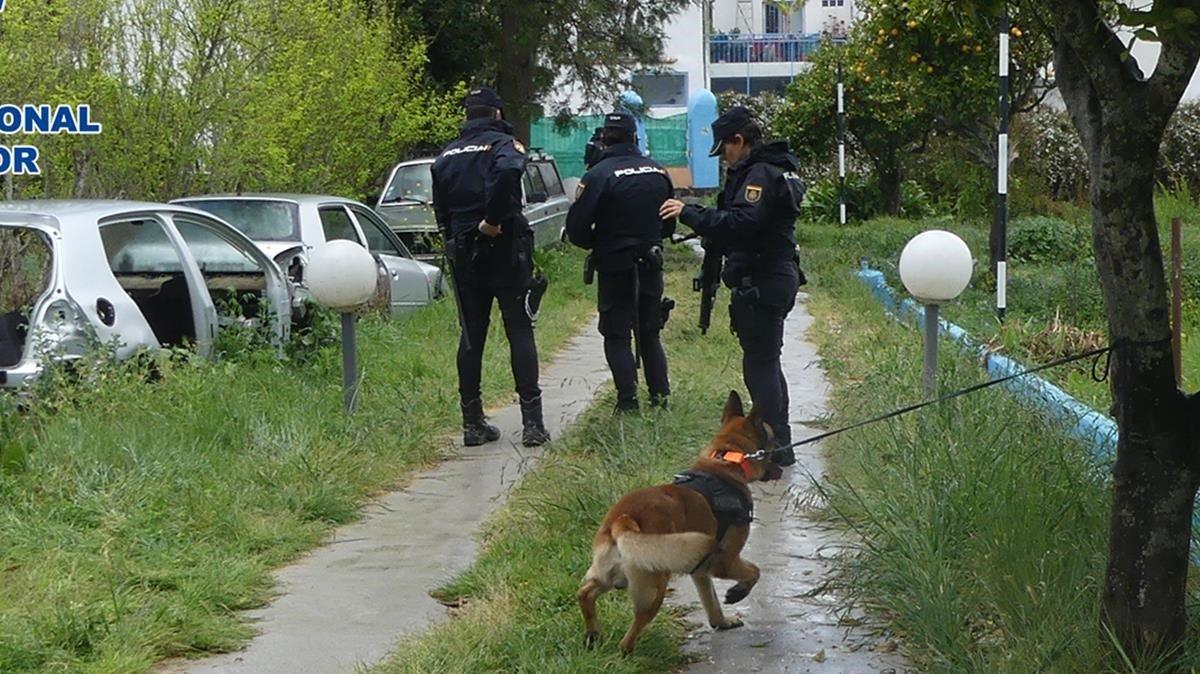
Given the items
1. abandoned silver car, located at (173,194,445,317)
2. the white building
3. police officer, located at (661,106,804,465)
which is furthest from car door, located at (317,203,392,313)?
the white building

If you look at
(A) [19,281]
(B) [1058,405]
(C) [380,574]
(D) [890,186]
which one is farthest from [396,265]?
(D) [890,186]

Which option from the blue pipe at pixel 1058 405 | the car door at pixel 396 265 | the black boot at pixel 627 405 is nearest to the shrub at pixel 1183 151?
the car door at pixel 396 265

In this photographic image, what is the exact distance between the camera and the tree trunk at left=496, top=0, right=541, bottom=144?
20.9m

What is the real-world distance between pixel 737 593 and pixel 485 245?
3.39 meters

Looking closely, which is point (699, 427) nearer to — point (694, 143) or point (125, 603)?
point (125, 603)

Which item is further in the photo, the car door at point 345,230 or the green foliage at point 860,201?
the green foliage at point 860,201

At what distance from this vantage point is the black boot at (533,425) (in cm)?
834

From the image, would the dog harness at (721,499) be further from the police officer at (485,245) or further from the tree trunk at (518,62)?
the tree trunk at (518,62)

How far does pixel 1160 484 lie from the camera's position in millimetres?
4008

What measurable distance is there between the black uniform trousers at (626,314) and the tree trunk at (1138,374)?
14.5 feet

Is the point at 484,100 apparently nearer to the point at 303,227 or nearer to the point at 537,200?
the point at 303,227

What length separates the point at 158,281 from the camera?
9266 millimetres

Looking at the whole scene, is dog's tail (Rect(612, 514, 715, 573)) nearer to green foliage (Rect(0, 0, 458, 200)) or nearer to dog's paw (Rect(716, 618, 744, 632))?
dog's paw (Rect(716, 618, 744, 632))

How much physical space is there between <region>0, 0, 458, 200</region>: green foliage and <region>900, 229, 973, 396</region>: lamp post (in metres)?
6.47
